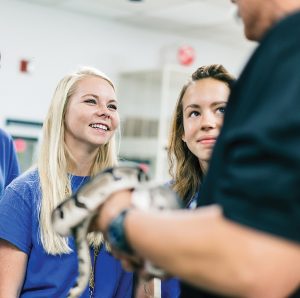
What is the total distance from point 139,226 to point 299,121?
0.31 m

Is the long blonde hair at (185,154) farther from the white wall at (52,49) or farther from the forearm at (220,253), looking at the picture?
the white wall at (52,49)

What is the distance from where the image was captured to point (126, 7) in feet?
20.8

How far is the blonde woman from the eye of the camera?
7.22ft

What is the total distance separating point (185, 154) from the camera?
8.10ft

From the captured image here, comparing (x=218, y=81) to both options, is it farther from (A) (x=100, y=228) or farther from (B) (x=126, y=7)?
(B) (x=126, y=7)

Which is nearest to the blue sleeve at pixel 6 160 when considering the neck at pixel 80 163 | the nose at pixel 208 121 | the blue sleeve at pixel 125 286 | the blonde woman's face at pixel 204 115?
the neck at pixel 80 163

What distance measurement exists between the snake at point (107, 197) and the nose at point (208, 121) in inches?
44.0

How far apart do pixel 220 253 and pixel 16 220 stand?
60.9 inches

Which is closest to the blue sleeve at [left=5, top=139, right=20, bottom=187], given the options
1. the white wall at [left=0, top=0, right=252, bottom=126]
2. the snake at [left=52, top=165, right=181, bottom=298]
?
the snake at [left=52, top=165, right=181, bottom=298]

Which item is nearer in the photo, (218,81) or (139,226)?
(139,226)

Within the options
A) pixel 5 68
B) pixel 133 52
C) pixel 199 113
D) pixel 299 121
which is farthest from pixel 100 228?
pixel 133 52

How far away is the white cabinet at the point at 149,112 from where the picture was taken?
665cm

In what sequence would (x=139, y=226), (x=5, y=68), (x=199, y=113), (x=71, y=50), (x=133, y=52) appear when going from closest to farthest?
(x=139, y=226) → (x=199, y=113) → (x=5, y=68) → (x=71, y=50) → (x=133, y=52)

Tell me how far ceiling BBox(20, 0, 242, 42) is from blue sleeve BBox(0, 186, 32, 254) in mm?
4022
